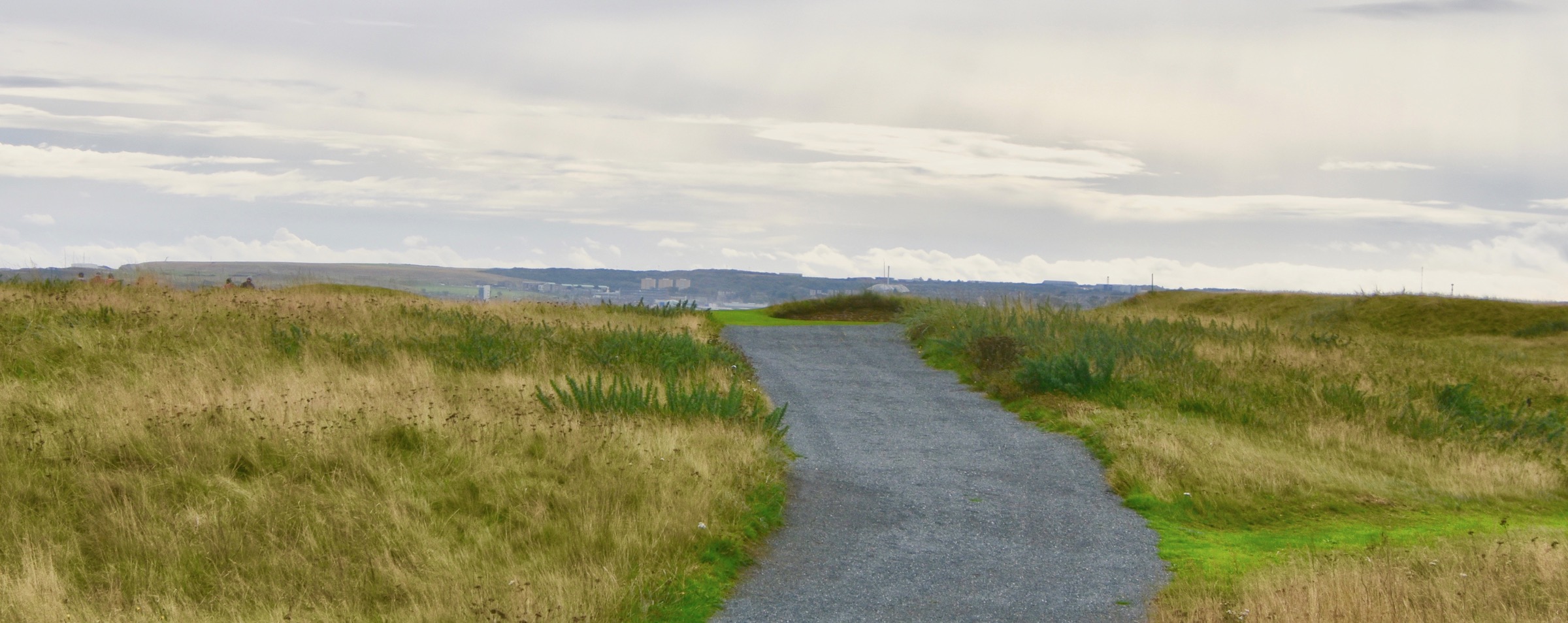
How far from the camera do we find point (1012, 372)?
16.6 metres

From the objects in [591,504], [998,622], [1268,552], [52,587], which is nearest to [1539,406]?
[1268,552]

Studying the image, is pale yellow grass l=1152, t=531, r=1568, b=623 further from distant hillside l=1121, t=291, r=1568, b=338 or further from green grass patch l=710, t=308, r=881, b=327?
distant hillside l=1121, t=291, r=1568, b=338

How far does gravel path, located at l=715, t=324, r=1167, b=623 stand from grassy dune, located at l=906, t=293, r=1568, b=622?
0.46 m

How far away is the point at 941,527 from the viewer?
9.03 m

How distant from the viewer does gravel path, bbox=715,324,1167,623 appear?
706 cm

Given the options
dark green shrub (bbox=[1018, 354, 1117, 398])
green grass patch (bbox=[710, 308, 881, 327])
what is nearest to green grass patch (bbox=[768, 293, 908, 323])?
green grass patch (bbox=[710, 308, 881, 327])

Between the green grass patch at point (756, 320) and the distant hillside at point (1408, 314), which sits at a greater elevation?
the distant hillside at point (1408, 314)

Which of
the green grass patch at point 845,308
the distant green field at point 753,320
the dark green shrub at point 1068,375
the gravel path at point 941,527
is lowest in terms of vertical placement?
the gravel path at point 941,527

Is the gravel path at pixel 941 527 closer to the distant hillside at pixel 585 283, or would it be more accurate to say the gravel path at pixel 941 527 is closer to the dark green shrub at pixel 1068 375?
the dark green shrub at pixel 1068 375

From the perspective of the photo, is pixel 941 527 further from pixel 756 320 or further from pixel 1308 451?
pixel 756 320

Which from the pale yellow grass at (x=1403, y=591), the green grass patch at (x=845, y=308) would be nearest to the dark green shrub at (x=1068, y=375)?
the pale yellow grass at (x=1403, y=591)

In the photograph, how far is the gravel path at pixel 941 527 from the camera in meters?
7.06

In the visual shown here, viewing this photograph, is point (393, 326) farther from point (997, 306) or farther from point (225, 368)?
point (997, 306)

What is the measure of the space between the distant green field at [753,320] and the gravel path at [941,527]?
10761 mm
